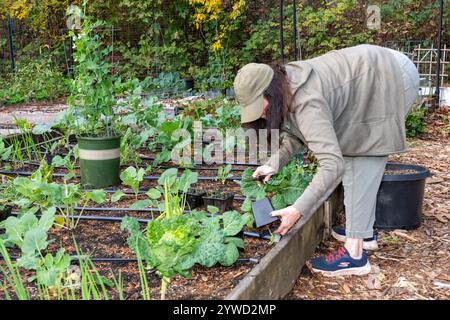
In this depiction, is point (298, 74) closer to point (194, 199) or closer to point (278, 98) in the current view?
point (278, 98)

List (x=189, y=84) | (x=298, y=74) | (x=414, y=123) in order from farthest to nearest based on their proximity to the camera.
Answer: (x=189, y=84) → (x=414, y=123) → (x=298, y=74)

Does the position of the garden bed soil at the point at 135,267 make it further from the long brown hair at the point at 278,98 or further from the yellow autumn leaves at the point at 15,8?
the yellow autumn leaves at the point at 15,8

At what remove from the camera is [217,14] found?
914 centimetres

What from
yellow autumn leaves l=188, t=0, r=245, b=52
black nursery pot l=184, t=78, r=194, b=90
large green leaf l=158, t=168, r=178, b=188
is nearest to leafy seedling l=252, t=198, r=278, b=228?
large green leaf l=158, t=168, r=178, b=188

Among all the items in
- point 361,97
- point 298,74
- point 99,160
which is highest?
point 298,74

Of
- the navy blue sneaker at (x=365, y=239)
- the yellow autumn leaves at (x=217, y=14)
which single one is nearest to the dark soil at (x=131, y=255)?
the navy blue sneaker at (x=365, y=239)

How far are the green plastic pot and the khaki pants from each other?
157 centimetres

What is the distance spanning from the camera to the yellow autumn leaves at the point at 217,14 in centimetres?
893

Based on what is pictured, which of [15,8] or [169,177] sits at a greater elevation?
[15,8]

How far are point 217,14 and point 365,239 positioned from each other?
7144mm

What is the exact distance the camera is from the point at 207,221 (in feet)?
7.25

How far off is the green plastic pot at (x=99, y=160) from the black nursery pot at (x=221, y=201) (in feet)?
2.47

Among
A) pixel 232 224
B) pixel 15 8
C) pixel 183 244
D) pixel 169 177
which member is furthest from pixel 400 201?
pixel 15 8

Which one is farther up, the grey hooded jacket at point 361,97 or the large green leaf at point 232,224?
the grey hooded jacket at point 361,97
